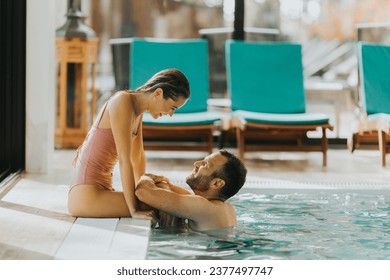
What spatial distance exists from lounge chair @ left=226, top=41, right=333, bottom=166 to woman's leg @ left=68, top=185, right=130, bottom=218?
3.25m

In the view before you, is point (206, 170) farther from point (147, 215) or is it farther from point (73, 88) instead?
point (73, 88)

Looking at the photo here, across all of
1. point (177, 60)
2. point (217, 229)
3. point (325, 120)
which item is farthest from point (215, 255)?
point (177, 60)

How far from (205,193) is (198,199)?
0.26 ft

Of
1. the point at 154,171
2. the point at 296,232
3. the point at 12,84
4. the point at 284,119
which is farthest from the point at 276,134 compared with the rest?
the point at 296,232

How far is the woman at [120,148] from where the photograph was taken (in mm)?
4082

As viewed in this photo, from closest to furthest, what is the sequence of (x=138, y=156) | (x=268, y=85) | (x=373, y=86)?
1. (x=138, y=156)
2. (x=373, y=86)
3. (x=268, y=85)

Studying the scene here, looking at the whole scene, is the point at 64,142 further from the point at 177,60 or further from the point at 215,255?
the point at 215,255

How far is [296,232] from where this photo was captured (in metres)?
4.42

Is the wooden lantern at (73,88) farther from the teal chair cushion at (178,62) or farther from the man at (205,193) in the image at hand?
the man at (205,193)

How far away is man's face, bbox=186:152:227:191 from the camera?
411cm

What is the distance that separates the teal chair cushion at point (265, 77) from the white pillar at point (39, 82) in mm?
2060

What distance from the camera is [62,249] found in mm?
3674

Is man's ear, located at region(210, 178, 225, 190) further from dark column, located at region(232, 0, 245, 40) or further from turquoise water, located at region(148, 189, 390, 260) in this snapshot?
dark column, located at region(232, 0, 245, 40)

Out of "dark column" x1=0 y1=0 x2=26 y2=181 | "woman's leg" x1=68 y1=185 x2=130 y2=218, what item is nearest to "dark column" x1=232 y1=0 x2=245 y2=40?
"dark column" x1=0 y1=0 x2=26 y2=181
